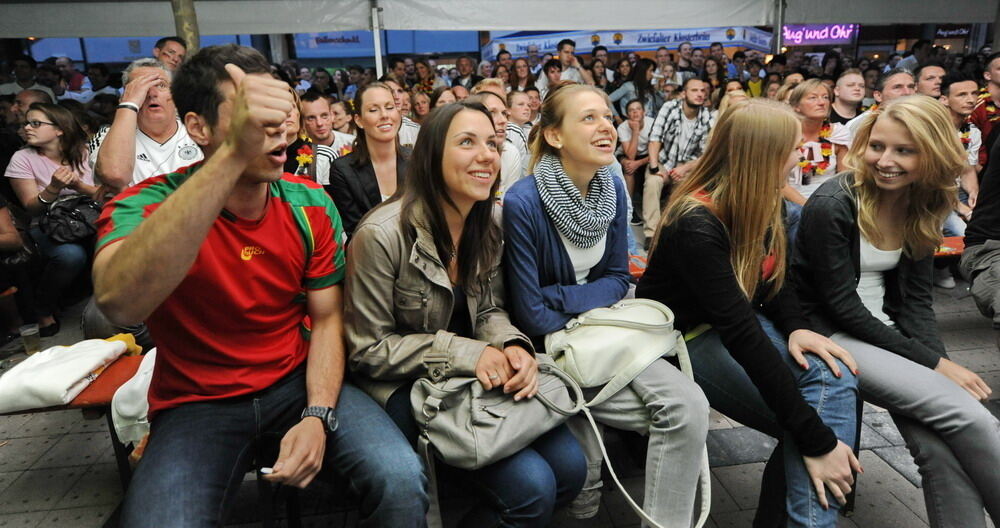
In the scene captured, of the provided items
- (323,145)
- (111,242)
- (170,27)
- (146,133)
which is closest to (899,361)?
(111,242)

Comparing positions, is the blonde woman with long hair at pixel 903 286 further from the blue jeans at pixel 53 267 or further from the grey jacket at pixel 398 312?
the blue jeans at pixel 53 267

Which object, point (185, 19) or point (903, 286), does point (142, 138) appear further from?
point (903, 286)

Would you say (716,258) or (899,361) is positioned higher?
(716,258)

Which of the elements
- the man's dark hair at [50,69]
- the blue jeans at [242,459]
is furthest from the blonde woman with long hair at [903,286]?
the man's dark hair at [50,69]

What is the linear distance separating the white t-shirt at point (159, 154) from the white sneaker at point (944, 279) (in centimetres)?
588

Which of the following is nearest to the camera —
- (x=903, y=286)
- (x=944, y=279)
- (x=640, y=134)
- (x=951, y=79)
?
(x=903, y=286)

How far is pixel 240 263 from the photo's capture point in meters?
1.82

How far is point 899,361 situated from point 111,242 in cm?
263

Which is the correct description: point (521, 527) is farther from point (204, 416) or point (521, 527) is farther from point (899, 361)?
point (899, 361)

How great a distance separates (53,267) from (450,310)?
13.7 ft

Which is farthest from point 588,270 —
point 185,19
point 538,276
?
point 185,19

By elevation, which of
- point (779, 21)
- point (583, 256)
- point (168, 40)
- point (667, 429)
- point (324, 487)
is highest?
point (779, 21)

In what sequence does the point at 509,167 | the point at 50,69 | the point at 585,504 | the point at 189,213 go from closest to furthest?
the point at 189,213 → the point at 585,504 → the point at 509,167 → the point at 50,69

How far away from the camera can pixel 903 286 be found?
2453 millimetres
